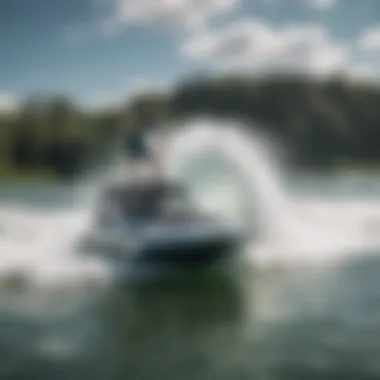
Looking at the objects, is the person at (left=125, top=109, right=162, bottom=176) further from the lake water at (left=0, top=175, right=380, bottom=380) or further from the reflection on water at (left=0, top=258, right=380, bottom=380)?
the reflection on water at (left=0, top=258, right=380, bottom=380)

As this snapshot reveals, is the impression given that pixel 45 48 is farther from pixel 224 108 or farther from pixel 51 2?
pixel 224 108

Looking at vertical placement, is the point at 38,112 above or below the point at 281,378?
above

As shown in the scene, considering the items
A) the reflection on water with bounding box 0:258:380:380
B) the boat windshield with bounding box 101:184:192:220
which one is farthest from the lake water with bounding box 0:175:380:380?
the boat windshield with bounding box 101:184:192:220

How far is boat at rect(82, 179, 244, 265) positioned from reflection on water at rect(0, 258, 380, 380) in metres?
0.08

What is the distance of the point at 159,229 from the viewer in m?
2.15

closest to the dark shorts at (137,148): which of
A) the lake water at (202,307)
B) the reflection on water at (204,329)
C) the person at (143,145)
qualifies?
the person at (143,145)

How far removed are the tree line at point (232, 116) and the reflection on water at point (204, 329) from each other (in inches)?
14.0

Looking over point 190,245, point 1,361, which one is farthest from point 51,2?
point 1,361

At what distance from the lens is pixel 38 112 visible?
6.95 ft

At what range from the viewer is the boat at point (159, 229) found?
2.09 metres

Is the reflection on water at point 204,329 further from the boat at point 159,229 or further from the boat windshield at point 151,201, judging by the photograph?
the boat windshield at point 151,201

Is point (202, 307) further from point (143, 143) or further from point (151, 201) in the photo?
point (143, 143)

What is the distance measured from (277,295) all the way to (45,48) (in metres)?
0.96

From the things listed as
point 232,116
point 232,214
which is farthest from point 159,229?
point 232,116
